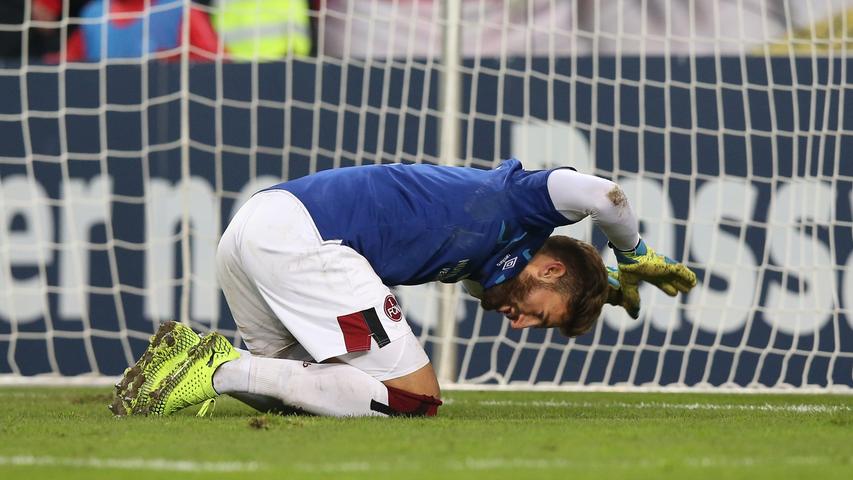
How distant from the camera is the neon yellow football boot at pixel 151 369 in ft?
11.4

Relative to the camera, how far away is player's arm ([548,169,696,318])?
3373mm

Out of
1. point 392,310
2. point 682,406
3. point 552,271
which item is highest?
point 552,271

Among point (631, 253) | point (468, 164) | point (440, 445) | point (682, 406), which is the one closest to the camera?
point (440, 445)

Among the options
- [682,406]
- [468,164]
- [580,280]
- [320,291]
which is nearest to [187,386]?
[320,291]

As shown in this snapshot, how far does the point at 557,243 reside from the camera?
3605 mm

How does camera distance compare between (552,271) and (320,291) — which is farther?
(552,271)

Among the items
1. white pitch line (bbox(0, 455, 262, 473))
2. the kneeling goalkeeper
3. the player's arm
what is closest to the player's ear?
the kneeling goalkeeper

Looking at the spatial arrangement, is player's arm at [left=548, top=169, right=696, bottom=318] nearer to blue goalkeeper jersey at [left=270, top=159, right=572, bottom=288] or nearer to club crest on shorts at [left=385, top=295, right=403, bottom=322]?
blue goalkeeper jersey at [left=270, top=159, right=572, bottom=288]

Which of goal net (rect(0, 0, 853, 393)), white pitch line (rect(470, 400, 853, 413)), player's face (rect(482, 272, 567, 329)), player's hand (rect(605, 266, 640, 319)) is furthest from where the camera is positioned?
goal net (rect(0, 0, 853, 393))

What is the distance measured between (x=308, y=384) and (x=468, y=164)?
265 centimetres

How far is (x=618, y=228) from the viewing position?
3467mm

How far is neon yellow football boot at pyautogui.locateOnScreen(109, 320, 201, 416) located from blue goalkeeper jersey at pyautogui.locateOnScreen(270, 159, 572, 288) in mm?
473

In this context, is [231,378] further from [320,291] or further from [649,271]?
[649,271]

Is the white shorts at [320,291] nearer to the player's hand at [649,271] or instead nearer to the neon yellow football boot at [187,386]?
the neon yellow football boot at [187,386]
